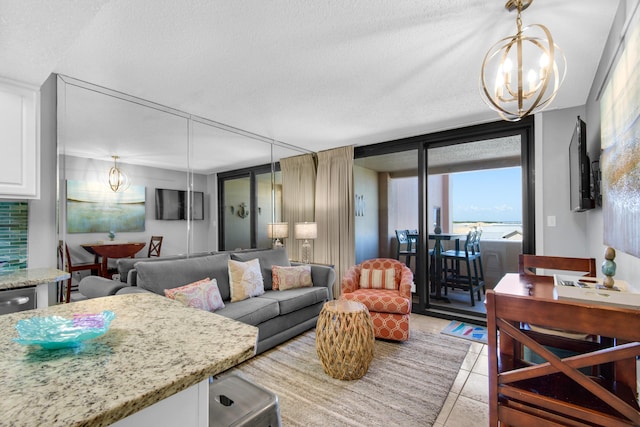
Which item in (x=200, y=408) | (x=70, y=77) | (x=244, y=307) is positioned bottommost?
(x=244, y=307)

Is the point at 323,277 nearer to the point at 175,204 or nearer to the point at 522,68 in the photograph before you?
the point at 175,204

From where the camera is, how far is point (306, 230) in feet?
14.7

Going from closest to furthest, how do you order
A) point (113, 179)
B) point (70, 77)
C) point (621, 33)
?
1. point (621, 33)
2. point (70, 77)
3. point (113, 179)

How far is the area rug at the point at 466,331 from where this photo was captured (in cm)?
317

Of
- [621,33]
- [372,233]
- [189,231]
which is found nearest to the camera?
[621,33]

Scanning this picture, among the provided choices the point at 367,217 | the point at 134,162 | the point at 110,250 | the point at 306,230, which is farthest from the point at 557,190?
the point at 110,250

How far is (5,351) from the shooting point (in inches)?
31.1

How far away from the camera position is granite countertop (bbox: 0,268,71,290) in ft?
5.94

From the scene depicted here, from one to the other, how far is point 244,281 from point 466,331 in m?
2.48

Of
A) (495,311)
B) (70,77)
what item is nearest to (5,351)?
(495,311)

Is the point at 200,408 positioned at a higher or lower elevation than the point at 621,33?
lower

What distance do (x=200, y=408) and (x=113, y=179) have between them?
8.60 ft

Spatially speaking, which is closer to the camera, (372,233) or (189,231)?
(189,231)

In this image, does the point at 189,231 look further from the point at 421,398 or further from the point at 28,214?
the point at 421,398
